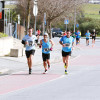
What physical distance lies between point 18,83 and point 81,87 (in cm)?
225

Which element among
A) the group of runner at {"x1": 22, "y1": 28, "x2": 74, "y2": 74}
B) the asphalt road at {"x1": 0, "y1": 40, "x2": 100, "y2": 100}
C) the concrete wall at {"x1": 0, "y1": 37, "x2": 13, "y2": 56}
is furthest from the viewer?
the concrete wall at {"x1": 0, "y1": 37, "x2": 13, "y2": 56}

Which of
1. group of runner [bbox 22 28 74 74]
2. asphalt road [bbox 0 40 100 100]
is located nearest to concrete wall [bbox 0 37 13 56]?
asphalt road [bbox 0 40 100 100]

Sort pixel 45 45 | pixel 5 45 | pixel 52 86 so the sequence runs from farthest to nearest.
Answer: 1. pixel 5 45
2. pixel 45 45
3. pixel 52 86

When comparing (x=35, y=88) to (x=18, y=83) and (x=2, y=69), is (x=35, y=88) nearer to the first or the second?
(x=18, y=83)

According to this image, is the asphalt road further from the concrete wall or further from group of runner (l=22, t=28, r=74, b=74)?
the concrete wall

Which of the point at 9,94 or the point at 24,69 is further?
the point at 24,69

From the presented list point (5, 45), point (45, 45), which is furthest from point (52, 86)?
point (5, 45)

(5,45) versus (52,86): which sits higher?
(5,45)

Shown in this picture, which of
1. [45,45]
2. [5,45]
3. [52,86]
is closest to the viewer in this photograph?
[52,86]

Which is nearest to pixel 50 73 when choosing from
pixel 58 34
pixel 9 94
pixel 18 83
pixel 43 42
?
pixel 43 42

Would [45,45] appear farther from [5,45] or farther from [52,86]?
[5,45]

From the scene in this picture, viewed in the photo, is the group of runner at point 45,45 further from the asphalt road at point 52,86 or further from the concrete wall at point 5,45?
the concrete wall at point 5,45

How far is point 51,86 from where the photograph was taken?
43.5 feet

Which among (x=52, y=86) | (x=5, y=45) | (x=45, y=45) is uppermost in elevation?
(x=45, y=45)
